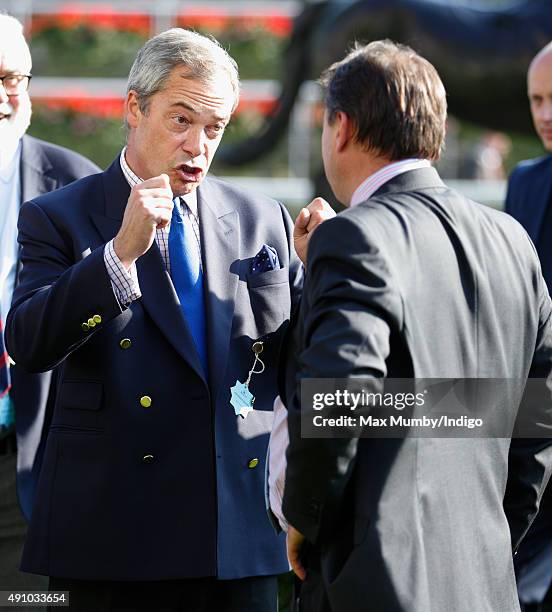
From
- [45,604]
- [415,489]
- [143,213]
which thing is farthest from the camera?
[45,604]

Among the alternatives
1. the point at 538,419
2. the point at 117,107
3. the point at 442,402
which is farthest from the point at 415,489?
the point at 117,107

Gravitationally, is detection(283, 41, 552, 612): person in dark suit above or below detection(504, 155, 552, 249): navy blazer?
above

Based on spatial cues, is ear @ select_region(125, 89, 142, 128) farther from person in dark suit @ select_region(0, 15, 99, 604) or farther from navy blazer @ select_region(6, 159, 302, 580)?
person in dark suit @ select_region(0, 15, 99, 604)

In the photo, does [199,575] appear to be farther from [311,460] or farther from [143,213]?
[143,213]

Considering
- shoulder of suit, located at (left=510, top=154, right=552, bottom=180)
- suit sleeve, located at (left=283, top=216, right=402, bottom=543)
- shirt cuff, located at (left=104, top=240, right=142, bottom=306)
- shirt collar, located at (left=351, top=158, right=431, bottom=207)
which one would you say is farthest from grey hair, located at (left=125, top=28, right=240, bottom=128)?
shoulder of suit, located at (left=510, top=154, right=552, bottom=180)

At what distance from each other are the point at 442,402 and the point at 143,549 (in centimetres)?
89

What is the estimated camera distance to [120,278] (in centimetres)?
285

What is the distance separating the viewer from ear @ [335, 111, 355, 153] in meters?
2.60

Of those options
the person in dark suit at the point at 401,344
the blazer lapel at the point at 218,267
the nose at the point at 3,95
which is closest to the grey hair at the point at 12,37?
the nose at the point at 3,95

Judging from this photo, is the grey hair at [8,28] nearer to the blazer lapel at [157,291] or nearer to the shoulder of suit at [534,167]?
the blazer lapel at [157,291]

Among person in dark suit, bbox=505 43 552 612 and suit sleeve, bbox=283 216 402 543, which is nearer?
suit sleeve, bbox=283 216 402 543

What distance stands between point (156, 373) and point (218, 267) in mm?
344

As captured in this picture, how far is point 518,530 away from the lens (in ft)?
9.53

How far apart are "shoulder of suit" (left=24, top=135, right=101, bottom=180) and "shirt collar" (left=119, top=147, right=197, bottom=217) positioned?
0.74 meters
